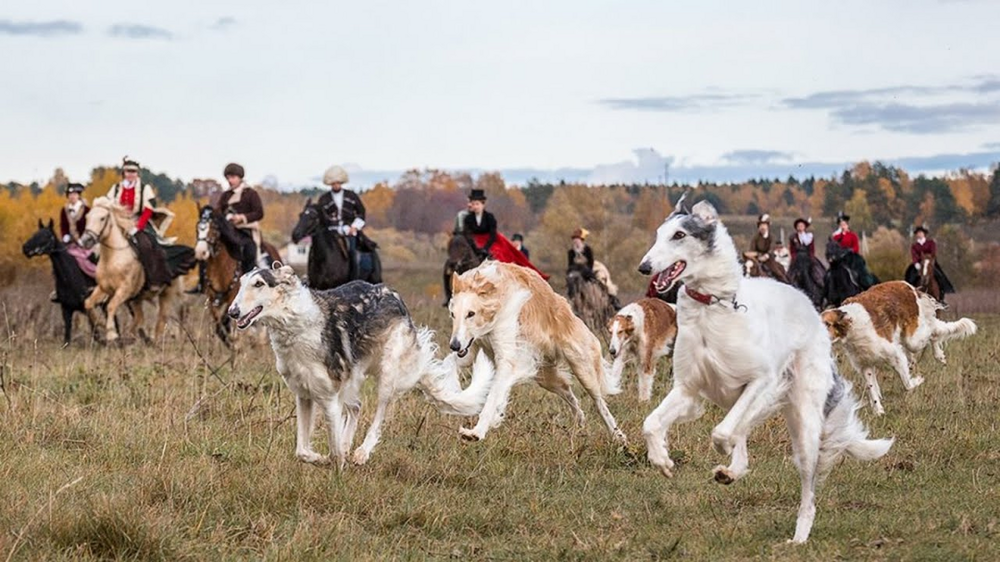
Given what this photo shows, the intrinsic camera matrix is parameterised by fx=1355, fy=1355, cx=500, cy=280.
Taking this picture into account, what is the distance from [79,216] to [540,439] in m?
13.1

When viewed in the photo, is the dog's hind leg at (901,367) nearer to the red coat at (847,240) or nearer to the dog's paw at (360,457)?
the dog's paw at (360,457)

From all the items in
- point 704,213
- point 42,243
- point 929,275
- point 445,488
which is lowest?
point 929,275

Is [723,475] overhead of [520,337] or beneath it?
beneath

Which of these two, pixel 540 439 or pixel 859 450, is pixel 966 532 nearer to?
pixel 859 450

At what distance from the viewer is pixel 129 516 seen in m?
6.61

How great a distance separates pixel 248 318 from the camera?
8.55m

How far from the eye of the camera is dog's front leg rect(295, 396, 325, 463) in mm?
8734

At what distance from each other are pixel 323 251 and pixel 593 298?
210 inches

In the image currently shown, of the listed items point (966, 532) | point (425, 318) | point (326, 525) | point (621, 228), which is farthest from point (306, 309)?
point (621, 228)

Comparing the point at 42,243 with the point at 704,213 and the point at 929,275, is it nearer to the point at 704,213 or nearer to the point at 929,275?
the point at 704,213

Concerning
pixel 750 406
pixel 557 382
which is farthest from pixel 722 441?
pixel 557 382

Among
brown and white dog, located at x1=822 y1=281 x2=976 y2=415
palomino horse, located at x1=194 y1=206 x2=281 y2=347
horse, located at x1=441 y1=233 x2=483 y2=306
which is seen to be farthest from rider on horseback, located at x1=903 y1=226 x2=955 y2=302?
palomino horse, located at x1=194 y1=206 x2=281 y2=347

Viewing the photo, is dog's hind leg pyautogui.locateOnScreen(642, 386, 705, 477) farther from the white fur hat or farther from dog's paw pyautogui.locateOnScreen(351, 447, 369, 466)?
the white fur hat

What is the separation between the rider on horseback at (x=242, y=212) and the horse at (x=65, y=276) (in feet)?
9.29
